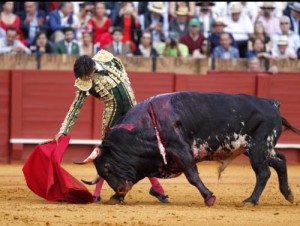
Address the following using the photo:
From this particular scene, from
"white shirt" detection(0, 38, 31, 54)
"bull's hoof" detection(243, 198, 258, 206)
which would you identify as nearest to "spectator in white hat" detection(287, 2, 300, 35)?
"white shirt" detection(0, 38, 31, 54)

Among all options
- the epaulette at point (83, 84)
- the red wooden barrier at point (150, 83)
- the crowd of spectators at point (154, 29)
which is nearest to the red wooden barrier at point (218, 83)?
the red wooden barrier at point (150, 83)

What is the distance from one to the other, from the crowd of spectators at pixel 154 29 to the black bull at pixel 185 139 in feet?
18.7

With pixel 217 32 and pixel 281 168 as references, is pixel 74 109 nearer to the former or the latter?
pixel 281 168

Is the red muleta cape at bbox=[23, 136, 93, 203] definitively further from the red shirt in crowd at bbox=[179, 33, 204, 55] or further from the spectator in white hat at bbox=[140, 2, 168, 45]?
the red shirt in crowd at bbox=[179, 33, 204, 55]

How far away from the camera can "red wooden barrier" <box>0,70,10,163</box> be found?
14820 millimetres

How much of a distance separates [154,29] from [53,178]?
615 centimetres

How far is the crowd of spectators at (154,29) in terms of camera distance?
15734 millimetres

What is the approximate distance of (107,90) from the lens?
398 inches

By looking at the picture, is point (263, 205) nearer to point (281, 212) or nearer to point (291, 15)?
point (281, 212)

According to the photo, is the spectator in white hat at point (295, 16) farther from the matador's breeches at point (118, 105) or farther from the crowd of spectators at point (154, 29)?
the matador's breeches at point (118, 105)

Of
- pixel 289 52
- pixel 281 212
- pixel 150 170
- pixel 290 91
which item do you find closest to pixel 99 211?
pixel 150 170

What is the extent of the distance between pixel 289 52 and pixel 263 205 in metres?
6.73

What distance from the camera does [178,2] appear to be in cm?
1636

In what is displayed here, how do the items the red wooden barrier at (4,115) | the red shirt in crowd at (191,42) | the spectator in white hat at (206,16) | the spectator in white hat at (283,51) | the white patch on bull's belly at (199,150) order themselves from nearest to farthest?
the white patch on bull's belly at (199,150) → the red wooden barrier at (4,115) → the red shirt in crowd at (191,42) → the spectator in white hat at (206,16) → the spectator in white hat at (283,51)
